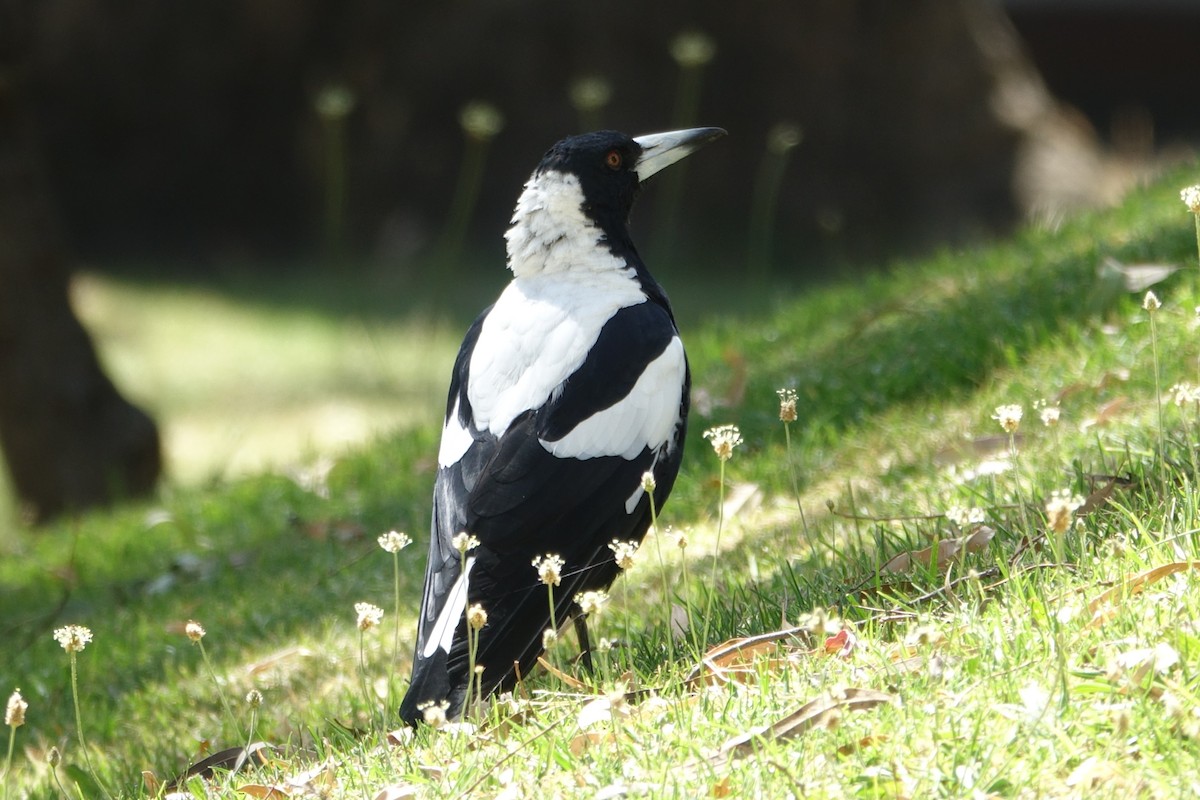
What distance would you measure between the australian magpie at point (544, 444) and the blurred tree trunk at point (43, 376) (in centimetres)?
329

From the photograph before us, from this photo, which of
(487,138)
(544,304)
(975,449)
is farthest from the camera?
(487,138)

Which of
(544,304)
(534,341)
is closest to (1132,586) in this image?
(534,341)

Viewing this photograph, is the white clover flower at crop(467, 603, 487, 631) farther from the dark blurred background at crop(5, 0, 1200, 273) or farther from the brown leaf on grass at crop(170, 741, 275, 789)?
the dark blurred background at crop(5, 0, 1200, 273)

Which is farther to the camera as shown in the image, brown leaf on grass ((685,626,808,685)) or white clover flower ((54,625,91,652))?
brown leaf on grass ((685,626,808,685))

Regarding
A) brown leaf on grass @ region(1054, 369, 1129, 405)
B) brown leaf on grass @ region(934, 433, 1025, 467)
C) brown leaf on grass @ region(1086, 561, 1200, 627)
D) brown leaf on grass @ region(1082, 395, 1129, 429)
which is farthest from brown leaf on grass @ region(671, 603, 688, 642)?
brown leaf on grass @ region(1054, 369, 1129, 405)

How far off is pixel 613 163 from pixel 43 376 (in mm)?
3458

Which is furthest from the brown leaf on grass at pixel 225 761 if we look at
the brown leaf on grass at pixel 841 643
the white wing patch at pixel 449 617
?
the brown leaf on grass at pixel 841 643

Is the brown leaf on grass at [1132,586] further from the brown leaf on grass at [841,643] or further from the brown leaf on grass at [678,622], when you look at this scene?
the brown leaf on grass at [678,622]

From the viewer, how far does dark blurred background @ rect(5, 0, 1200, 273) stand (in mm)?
9328

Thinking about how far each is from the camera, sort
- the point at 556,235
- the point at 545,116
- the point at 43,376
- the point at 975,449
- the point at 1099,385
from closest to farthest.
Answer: the point at 556,235 → the point at 975,449 → the point at 1099,385 → the point at 43,376 → the point at 545,116

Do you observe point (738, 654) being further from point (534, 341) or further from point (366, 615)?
point (534, 341)

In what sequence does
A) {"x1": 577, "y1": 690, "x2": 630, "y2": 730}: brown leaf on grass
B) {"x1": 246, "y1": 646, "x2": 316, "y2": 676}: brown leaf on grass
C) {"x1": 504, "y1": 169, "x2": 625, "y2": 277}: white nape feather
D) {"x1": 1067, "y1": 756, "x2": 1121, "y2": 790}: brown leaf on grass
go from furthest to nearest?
{"x1": 246, "y1": 646, "x2": 316, "y2": 676}: brown leaf on grass → {"x1": 504, "y1": 169, "x2": 625, "y2": 277}: white nape feather → {"x1": 577, "y1": 690, "x2": 630, "y2": 730}: brown leaf on grass → {"x1": 1067, "y1": 756, "x2": 1121, "y2": 790}: brown leaf on grass

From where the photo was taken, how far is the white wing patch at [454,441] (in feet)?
8.67

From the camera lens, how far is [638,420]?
269 cm
